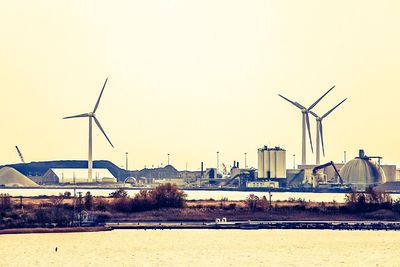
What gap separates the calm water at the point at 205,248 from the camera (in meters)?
113

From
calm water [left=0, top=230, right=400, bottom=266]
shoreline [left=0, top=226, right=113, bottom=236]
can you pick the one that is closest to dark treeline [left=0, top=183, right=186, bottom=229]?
shoreline [left=0, top=226, right=113, bottom=236]

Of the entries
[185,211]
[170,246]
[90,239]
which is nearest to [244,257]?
[170,246]

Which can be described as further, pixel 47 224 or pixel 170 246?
pixel 47 224

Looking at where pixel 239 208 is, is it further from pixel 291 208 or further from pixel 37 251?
pixel 37 251

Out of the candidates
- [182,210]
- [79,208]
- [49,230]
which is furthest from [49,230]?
[182,210]

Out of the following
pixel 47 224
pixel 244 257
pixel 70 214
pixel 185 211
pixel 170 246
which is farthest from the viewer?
pixel 185 211

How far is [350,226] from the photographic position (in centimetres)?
15662

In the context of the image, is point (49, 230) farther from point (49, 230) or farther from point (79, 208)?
point (79, 208)

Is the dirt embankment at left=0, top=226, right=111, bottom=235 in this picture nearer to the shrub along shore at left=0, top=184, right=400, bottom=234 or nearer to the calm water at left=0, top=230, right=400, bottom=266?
the calm water at left=0, top=230, right=400, bottom=266

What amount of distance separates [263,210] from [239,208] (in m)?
4.30

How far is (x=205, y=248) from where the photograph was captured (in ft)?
416

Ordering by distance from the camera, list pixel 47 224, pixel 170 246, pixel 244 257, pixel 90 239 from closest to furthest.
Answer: pixel 244 257 → pixel 170 246 → pixel 90 239 → pixel 47 224

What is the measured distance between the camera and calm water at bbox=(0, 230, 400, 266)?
372 ft

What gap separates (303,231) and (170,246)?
27648 mm
